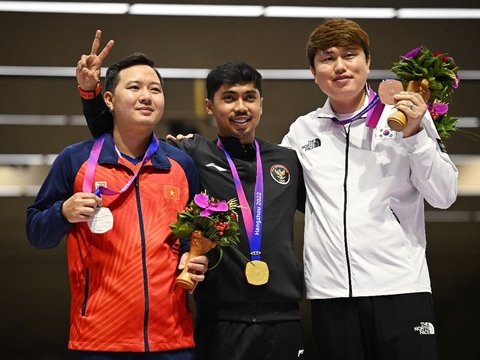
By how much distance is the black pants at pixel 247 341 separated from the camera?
10.5 feet

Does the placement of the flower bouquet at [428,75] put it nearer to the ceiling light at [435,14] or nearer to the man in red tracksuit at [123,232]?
the man in red tracksuit at [123,232]

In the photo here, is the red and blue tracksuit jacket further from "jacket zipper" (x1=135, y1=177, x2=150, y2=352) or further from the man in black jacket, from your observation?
the man in black jacket

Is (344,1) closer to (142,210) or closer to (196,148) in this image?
(196,148)

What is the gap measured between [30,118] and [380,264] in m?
3.37

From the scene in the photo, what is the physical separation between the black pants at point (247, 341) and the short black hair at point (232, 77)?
116cm

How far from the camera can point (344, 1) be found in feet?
18.8

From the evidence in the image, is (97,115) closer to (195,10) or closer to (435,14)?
(195,10)

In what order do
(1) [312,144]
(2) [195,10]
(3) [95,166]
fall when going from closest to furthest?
(3) [95,166]
(1) [312,144]
(2) [195,10]

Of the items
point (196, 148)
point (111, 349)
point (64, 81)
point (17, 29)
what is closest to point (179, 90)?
point (64, 81)

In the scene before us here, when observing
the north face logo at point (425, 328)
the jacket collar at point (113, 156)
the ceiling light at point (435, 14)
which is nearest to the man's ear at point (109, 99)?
the jacket collar at point (113, 156)

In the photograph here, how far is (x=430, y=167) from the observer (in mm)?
3135

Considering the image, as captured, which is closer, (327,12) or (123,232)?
(123,232)

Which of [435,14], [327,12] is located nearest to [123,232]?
[327,12]

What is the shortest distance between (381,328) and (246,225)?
30.1 inches
